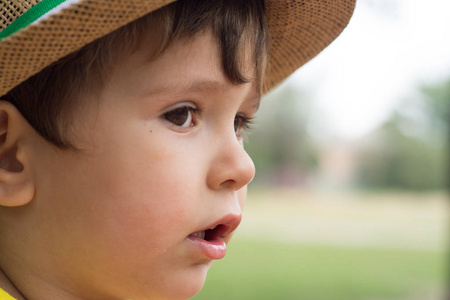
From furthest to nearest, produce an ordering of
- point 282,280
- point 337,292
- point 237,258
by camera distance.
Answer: point 237,258, point 282,280, point 337,292

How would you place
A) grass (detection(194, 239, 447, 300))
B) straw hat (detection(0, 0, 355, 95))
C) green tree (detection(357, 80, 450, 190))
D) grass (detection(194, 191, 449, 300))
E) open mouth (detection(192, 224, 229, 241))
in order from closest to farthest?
straw hat (detection(0, 0, 355, 95)), open mouth (detection(192, 224, 229, 241)), grass (detection(194, 239, 447, 300)), grass (detection(194, 191, 449, 300)), green tree (detection(357, 80, 450, 190))

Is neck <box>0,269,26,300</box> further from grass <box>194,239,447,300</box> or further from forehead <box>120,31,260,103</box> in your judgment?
grass <box>194,239,447,300</box>

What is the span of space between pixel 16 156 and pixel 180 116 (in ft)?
1.06

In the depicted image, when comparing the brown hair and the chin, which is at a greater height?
the brown hair

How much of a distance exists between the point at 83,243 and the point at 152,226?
5.5 inches

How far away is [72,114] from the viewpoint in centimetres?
113

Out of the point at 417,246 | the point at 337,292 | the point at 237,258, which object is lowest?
the point at 337,292

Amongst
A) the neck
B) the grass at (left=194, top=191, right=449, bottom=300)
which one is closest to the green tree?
the grass at (left=194, top=191, right=449, bottom=300)

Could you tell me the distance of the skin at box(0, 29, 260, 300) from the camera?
1116mm

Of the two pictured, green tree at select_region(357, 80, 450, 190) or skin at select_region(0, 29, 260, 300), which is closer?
skin at select_region(0, 29, 260, 300)

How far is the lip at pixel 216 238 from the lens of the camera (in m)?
1.18

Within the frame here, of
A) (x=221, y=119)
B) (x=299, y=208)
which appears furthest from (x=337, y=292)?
(x=299, y=208)

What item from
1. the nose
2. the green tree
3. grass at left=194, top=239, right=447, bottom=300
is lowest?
the nose

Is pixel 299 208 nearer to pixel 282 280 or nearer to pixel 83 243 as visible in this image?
pixel 282 280
